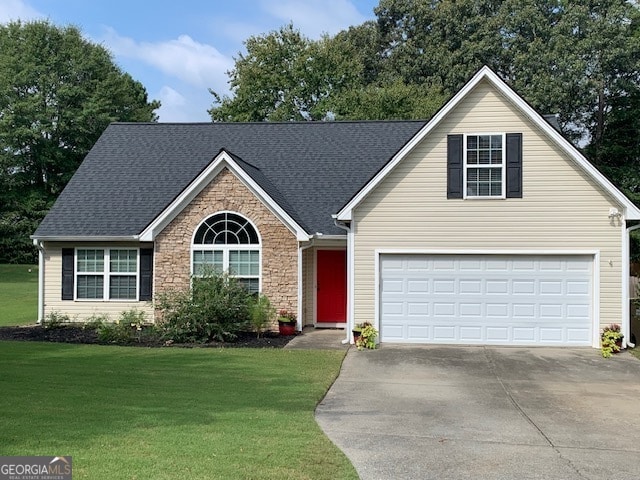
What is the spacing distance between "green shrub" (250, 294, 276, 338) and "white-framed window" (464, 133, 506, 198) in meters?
5.73

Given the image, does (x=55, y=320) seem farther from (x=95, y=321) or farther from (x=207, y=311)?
(x=207, y=311)

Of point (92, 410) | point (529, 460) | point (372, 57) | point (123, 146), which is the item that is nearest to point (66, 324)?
point (123, 146)

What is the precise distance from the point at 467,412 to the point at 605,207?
806 centimetres

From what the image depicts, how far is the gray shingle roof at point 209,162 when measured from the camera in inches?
685

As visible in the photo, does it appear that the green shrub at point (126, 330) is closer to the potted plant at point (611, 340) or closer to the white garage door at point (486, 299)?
the white garage door at point (486, 299)

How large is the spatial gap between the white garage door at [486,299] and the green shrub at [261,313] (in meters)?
2.98

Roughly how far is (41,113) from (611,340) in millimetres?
Answer: 40022

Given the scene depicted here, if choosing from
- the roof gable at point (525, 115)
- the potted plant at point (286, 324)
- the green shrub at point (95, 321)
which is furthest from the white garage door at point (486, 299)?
the green shrub at point (95, 321)

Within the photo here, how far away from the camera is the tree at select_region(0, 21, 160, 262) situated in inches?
1636

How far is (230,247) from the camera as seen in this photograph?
1627cm

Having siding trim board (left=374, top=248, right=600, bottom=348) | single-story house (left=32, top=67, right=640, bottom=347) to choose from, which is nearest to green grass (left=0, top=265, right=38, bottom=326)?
single-story house (left=32, top=67, right=640, bottom=347)

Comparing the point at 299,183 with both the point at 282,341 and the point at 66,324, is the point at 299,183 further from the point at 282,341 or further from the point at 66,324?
the point at 66,324

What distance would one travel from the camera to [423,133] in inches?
563

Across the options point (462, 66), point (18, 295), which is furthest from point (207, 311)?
point (462, 66)
